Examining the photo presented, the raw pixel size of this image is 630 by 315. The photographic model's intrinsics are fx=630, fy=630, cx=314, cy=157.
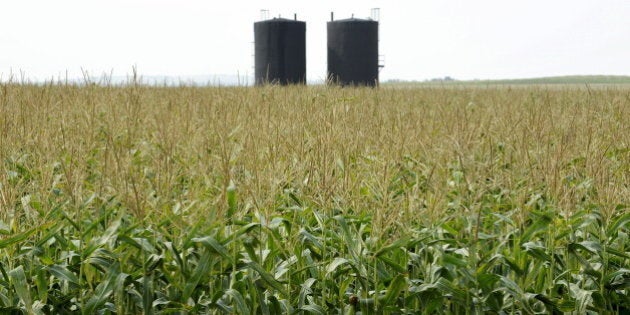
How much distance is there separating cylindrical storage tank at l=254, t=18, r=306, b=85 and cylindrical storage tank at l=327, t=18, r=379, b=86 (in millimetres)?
1375

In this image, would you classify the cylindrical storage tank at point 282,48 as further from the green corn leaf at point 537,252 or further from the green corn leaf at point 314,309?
the green corn leaf at point 314,309

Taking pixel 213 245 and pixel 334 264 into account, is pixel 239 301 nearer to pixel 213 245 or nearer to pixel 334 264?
pixel 213 245

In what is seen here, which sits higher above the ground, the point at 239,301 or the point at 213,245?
the point at 213,245

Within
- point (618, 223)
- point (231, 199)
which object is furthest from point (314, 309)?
point (618, 223)

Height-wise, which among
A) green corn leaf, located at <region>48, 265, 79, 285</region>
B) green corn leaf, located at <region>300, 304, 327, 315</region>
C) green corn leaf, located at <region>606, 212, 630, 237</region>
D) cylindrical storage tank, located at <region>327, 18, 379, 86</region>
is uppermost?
cylindrical storage tank, located at <region>327, 18, 379, 86</region>

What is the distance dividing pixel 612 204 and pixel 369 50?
76.4ft

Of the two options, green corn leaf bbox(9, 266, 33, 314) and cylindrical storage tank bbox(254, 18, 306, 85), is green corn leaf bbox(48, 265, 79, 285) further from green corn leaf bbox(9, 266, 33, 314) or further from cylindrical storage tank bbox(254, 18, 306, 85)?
cylindrical storage tank bbox(254, 18, 306, 85)

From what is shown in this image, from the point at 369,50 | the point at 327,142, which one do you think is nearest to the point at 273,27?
the point at 369,50

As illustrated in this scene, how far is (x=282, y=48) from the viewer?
25938 millimetres

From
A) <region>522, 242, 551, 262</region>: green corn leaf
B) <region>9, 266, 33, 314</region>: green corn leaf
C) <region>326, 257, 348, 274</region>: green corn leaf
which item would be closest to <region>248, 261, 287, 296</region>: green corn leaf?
<region>326, 257, 348, 274</region>: green corn leaf

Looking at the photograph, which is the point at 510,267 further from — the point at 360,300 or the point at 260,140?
the point at 260,140

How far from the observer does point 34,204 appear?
13.2ft

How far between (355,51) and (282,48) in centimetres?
303

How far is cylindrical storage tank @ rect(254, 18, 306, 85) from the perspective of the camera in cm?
2589
